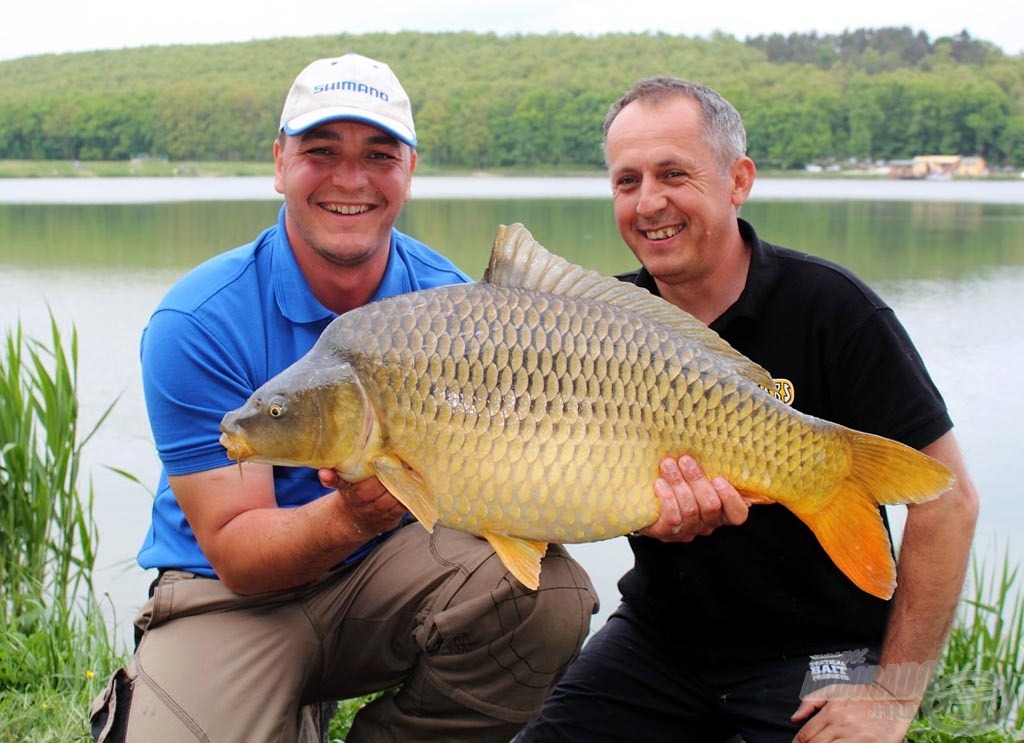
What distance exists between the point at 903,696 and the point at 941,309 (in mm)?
5856

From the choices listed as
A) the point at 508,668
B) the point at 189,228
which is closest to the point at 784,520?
the point at 508,668

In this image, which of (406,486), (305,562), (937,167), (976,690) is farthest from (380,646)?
(937,167)

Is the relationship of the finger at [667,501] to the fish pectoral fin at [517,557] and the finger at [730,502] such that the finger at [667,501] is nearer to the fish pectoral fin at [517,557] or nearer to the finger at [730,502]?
the finger at [730,502]

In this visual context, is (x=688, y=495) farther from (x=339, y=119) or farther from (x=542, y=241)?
(x=542, y=241)

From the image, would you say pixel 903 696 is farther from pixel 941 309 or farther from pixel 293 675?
pixel 941 309

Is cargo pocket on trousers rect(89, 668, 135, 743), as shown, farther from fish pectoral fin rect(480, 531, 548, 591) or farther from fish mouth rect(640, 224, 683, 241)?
fish mouth rect(640, 224, 683, 241)

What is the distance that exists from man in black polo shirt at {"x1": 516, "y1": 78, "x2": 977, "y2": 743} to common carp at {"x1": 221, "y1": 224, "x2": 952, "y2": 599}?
8 cm

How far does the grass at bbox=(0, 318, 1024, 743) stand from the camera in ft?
6.52

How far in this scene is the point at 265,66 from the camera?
30.2 meters

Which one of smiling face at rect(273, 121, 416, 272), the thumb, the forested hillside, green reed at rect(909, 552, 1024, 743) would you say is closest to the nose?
smiling face at rect(273, 121, 416, 272)

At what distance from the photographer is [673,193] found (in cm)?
187

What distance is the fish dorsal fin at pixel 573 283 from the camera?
151cm

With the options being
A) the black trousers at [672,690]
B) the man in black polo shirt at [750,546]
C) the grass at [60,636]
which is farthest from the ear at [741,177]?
the grass at [60,636]

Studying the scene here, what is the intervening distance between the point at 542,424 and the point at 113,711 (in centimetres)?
82
